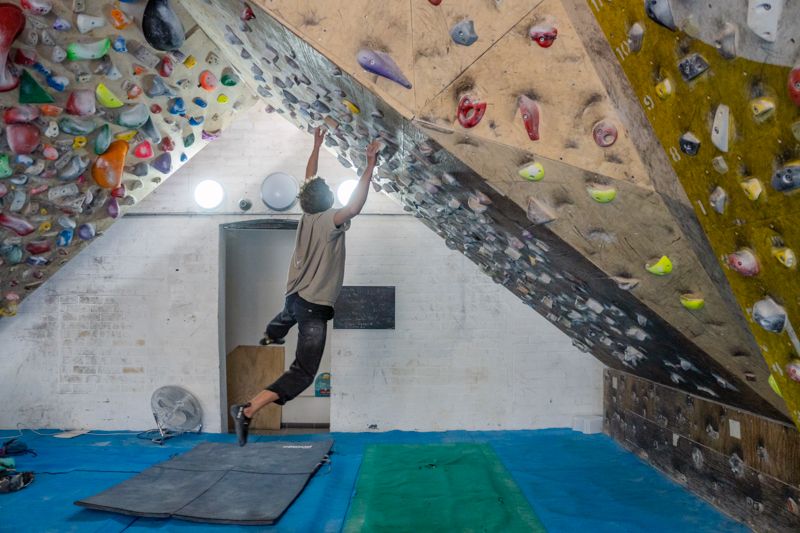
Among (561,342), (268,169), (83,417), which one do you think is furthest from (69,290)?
(561,342)

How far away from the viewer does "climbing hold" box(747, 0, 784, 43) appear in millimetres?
1113

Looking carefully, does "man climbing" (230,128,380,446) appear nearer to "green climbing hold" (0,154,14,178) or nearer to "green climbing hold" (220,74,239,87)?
"green climbing hold" (220,74,239,87)

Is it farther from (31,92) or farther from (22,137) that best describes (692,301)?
(22,137)

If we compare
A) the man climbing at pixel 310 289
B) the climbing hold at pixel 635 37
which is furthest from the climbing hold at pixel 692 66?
the man climbing at pixel 310 289

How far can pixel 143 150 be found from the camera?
4086mm

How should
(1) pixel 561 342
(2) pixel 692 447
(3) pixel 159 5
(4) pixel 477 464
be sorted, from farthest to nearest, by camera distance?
(1) pixel 561 342, (4) pixel 477 464, (2) pixel 692 447, (3) pixel 159 5

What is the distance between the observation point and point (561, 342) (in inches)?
200

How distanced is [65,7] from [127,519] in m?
2.43

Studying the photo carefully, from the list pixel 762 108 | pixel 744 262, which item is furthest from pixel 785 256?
pixel 762 108

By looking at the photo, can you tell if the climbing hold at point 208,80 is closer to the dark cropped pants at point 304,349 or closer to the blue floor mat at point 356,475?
the dark cropped pants at point 304,349

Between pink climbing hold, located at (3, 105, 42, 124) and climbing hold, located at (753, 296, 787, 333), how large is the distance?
3.10 meters

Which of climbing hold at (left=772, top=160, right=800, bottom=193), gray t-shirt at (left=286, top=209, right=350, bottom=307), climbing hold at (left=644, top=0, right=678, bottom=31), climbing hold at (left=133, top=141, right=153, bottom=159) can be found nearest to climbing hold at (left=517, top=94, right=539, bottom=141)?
climbing hold at (left=644, top=0, right=678, bottom=31)

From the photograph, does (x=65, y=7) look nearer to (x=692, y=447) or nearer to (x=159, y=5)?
(x=159, y=5)

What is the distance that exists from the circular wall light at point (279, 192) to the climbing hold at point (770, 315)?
3.96 metres
